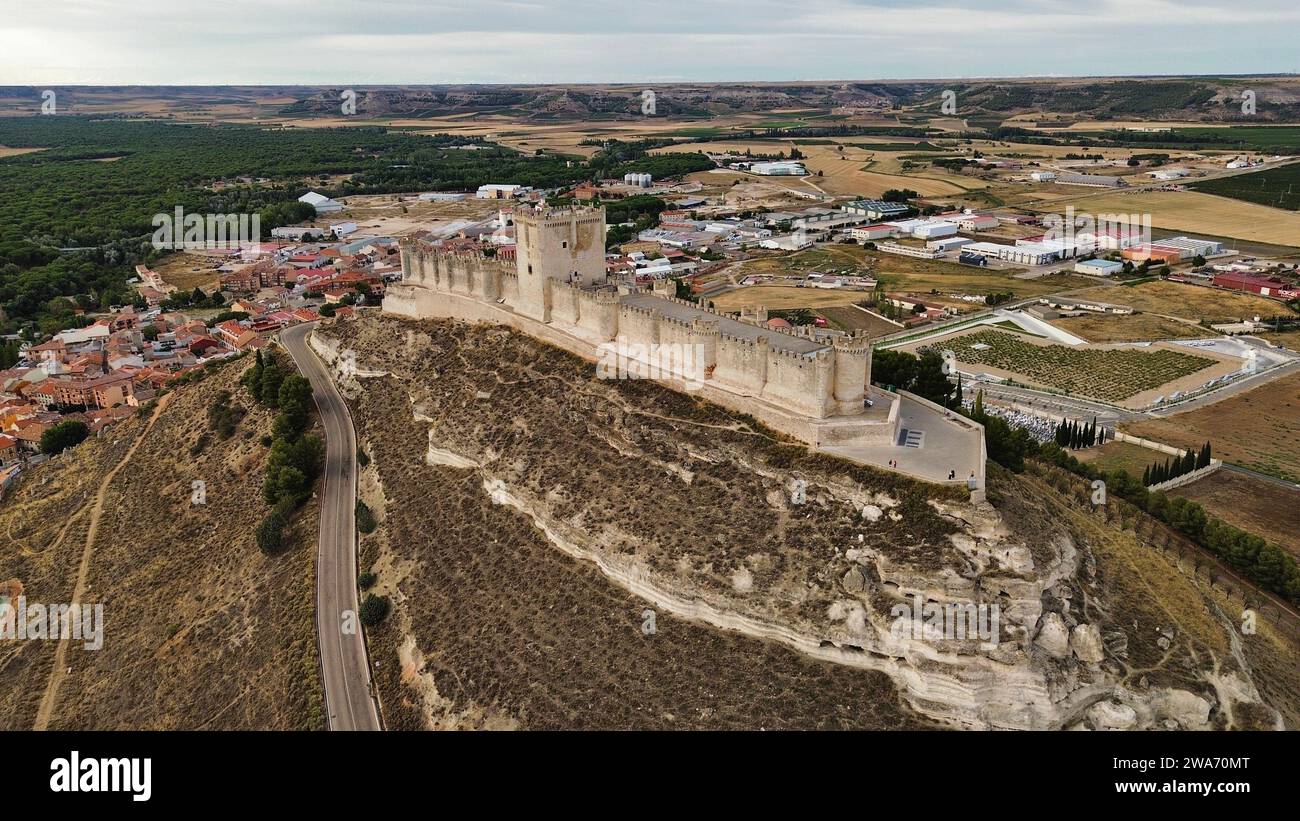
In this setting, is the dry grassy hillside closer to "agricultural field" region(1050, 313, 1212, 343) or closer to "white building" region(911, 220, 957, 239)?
"agricultural field" region(1050, 313, 1212, 343)

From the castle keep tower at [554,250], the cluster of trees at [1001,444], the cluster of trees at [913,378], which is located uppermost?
the castle keep tower at [554,250]

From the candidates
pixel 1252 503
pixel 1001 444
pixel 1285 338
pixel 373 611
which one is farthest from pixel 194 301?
pixel 1285 338

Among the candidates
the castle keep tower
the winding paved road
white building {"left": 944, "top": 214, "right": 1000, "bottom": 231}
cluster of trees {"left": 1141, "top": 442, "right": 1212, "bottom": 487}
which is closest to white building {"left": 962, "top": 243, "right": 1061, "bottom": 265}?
white building {"left": 944, "top": 214, "right": 1000, "bottom": 231}

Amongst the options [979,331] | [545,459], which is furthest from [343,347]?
[979,331]

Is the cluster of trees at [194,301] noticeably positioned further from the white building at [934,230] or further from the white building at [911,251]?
the white building at [934,230]

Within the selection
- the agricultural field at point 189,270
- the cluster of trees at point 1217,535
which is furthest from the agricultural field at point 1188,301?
the agricultural field at point 189,270

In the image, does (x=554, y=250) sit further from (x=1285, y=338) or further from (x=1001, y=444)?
(x=1285, y=338)
